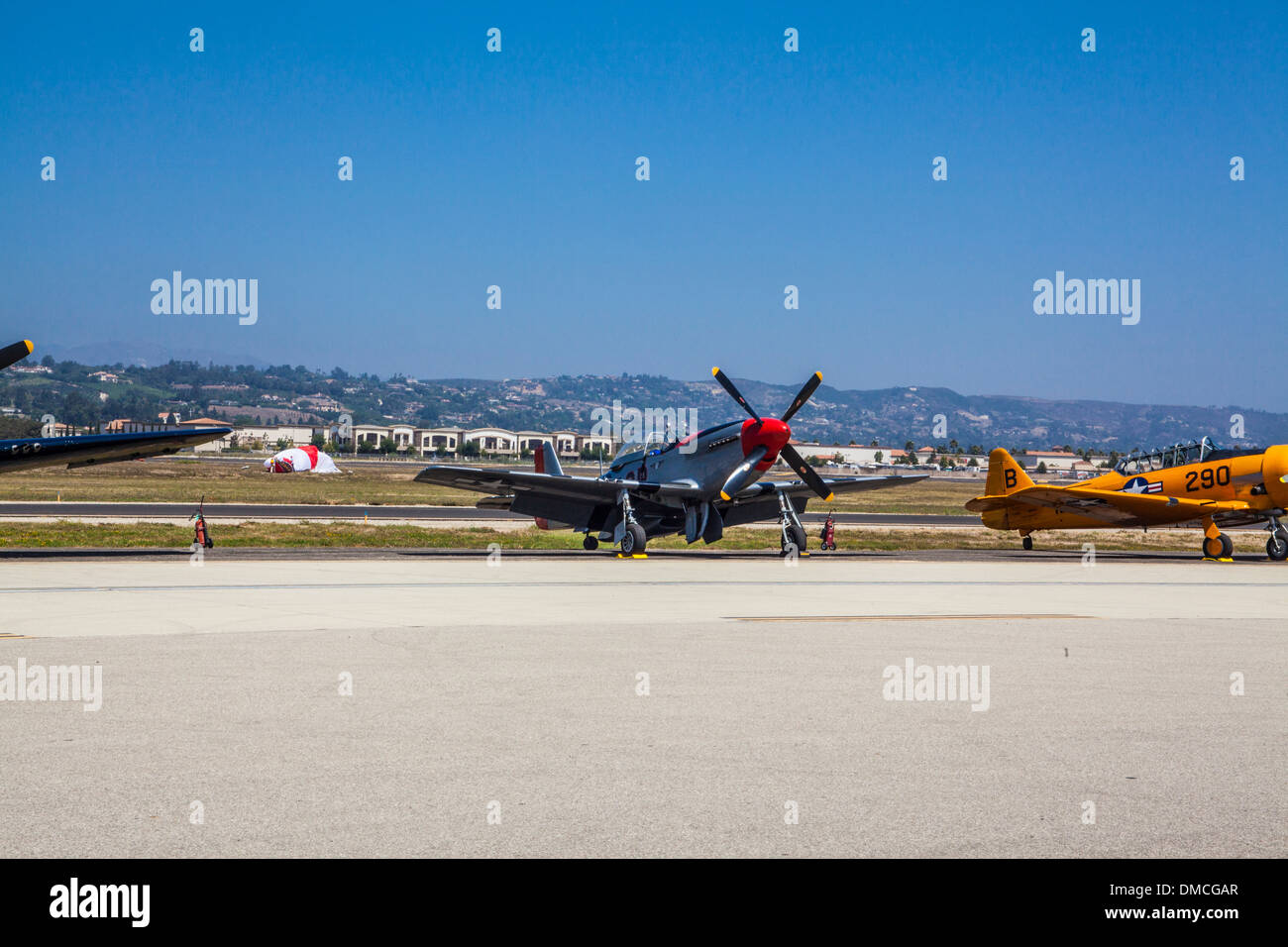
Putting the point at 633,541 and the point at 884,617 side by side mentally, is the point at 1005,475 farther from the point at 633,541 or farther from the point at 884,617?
the point at 884,617

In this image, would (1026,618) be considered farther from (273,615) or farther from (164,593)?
(164,593)

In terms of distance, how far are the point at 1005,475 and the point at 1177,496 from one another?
5.41 meters

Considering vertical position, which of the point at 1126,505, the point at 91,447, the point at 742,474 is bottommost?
the point at 1126,505

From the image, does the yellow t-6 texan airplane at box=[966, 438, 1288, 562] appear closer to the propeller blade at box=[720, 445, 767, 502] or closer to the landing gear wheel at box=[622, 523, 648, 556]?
the propeller blade at box=[720, 445, 767, 502]

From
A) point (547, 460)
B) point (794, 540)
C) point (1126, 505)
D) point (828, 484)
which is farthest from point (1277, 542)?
point (547, 460)

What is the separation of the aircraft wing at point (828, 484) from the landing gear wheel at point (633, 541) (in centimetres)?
296

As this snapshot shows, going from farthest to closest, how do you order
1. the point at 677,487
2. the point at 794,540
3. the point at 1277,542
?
the point at 1277,542
the point at 794,540
the point at 677,487

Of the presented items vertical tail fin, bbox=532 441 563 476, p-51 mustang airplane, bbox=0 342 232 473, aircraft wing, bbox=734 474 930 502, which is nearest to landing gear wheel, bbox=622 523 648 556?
aircraft wing, bbox=734 474 930 502

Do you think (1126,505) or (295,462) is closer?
(1126,505)

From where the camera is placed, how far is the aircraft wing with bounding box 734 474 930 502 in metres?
30.5

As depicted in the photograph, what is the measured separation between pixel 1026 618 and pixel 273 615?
1095 centimetres

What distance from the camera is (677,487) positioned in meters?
28.9

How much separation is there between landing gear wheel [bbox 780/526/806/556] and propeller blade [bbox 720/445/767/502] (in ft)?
5.87
